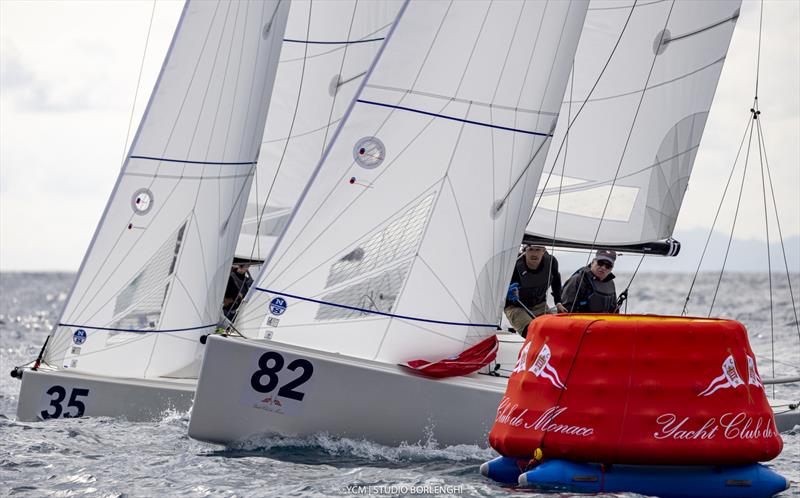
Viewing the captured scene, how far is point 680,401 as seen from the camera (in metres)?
5.88

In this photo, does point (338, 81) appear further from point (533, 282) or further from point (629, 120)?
point (533, 282)

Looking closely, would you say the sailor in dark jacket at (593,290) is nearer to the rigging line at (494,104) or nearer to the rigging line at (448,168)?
the rigging line at (494,104)

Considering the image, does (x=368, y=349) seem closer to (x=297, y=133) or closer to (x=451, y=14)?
(x=451, y=14)

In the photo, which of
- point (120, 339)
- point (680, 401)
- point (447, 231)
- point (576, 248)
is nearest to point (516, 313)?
point (576, 248)

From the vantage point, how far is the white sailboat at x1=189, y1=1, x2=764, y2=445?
299 inches

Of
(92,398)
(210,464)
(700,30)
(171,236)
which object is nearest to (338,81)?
(171,236)

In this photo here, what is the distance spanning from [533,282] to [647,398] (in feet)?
12.9

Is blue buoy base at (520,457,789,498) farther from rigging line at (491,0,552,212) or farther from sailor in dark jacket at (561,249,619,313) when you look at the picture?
sailor in dark jacket at (561,249,619,313)

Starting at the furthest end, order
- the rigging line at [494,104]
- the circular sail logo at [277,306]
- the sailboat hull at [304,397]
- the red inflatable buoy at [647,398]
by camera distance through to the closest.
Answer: the rigging line at [494,104], the circular sail logo at [277,306], the sailboat hull at [304,397], the red inflatable buoy at [647,398]

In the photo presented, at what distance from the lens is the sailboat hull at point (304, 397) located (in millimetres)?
7531

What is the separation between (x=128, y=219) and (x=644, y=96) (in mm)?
4539

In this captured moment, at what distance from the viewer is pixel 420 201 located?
8.06 m

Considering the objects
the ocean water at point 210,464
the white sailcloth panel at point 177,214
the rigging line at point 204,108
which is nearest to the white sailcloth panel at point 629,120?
the ocean water at point 210,464

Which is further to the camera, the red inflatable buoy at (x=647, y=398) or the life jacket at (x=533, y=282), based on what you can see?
the life jacket at (x=533, y=282)
